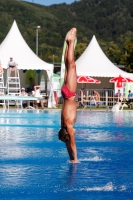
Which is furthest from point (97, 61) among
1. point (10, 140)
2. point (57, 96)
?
point (10, 140)

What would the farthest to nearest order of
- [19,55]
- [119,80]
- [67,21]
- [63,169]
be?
[67,21] < [119,80] < [19,55] < [63,169]

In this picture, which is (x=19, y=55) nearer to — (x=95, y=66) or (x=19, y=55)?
(x=19, y=55)

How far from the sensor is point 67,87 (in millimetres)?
8055

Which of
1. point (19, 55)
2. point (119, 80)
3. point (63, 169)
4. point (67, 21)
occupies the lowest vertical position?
point (63, 169)

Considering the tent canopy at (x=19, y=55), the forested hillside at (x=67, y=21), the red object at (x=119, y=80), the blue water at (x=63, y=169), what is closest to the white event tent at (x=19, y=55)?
the tent canopy at (x=19, y=55)

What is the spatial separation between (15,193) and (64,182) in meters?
0.81

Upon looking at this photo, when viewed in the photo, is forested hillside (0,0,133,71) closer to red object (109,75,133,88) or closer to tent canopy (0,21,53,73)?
Answer: red object (109,75,133,88)

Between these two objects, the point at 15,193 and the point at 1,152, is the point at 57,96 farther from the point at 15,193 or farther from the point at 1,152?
the point at 15,193

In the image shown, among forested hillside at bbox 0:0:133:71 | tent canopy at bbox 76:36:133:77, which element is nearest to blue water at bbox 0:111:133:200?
tent canopy at bbox 76:36:133:77

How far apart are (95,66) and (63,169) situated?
2780cm

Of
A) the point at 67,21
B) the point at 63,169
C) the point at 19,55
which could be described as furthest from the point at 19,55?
the point at 67,21

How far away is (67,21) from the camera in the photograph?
515 ft

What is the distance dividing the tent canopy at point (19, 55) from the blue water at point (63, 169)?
18108 mm

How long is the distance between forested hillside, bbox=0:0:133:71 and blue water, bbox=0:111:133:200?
88905mm
